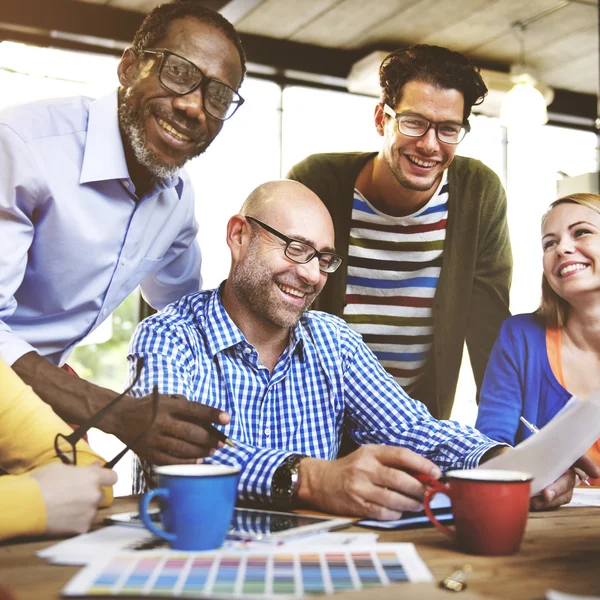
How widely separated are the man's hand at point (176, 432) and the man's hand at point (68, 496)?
23 centimetres

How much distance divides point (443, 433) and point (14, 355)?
0.87 metres

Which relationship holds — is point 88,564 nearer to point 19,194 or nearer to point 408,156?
point 19,194

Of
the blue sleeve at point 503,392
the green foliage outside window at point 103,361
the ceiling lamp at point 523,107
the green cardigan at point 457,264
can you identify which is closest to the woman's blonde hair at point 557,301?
the blue sleeve at point 503,392

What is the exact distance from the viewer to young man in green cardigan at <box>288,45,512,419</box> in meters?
2.28

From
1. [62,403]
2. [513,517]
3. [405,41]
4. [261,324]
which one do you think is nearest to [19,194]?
[62,403]

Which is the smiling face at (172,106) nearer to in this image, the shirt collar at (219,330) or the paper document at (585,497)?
the shirt collar at (219,330)

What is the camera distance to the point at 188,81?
69.2 inches

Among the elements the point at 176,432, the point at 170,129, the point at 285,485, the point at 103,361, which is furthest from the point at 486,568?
the point at 103,361

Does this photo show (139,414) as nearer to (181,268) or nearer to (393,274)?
(181,268)

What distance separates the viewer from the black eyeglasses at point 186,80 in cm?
175

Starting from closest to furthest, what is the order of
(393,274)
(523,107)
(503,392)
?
1. (503,392)
2. (393,274)
3. (523,107)

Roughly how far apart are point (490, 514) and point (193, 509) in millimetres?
363

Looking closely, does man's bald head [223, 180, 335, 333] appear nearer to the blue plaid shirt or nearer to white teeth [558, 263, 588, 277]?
the blue plaid shirt

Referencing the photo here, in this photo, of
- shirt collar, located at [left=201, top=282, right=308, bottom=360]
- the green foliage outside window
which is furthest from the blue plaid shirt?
the green foliage outside window
